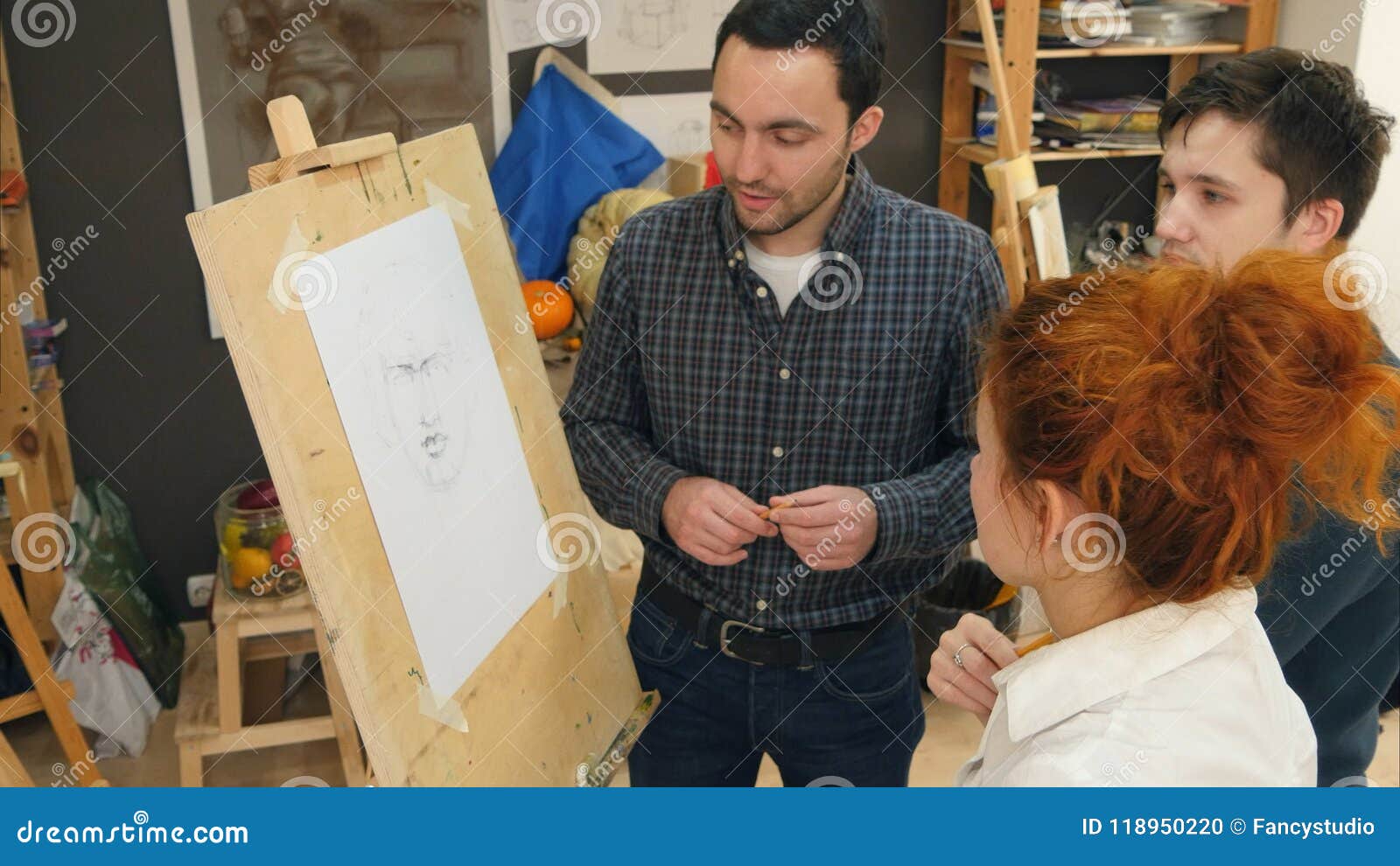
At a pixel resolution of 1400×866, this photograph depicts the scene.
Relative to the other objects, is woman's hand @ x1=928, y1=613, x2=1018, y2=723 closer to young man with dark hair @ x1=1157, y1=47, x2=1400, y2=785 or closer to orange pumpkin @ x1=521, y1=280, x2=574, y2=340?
young man with dark hair @ x1=1157, y1=47, x2=1400, y2=785

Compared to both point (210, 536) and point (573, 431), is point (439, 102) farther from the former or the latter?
point (573, 431)

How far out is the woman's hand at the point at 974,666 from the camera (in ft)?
3.87

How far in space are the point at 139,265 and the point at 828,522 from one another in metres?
2.26

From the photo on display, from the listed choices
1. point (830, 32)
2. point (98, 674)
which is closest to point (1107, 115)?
point (830, 32)

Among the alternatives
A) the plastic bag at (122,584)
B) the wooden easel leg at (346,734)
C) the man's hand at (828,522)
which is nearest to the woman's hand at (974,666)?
the man's hand at (828,522)

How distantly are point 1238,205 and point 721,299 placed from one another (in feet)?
2.20

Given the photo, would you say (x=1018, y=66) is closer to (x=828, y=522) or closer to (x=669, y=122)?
(x=669, y=122)

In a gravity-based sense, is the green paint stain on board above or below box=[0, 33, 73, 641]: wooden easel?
above

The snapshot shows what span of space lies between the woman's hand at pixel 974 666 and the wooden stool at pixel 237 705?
5.34ft

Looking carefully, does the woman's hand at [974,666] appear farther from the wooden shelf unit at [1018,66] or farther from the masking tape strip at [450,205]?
the wooden shelf unit at [1018,66]

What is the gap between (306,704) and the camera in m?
3.02

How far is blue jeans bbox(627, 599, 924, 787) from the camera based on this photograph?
1.60 metres

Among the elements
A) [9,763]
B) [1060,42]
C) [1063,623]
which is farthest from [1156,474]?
[1060,42]

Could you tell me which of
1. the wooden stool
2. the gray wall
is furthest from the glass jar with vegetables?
the gray wall
